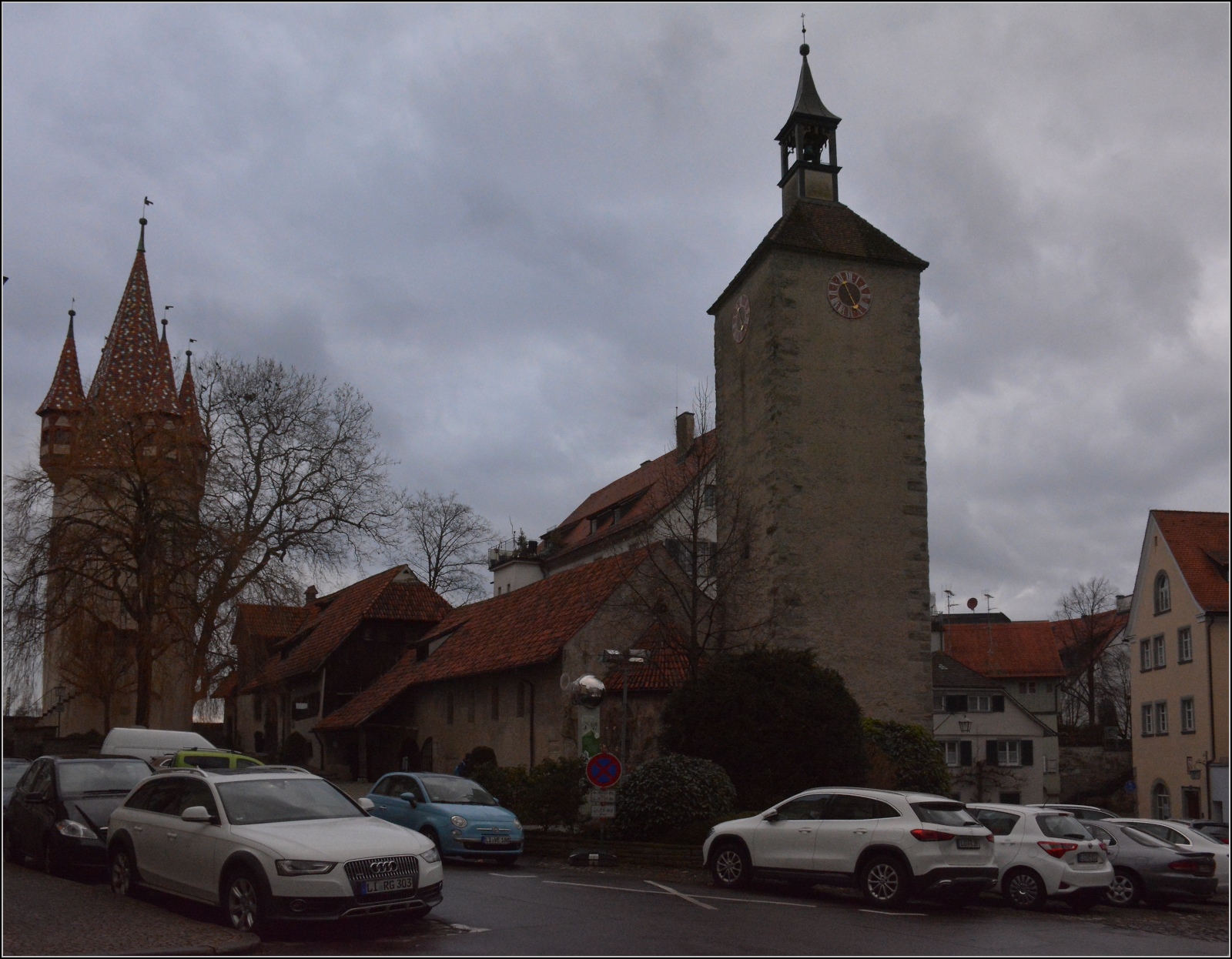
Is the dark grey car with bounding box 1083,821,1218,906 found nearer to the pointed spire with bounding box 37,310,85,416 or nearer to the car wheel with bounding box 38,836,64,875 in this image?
the car wheel with bounding box 38,836,64,875

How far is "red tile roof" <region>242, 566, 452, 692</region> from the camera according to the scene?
152 feet

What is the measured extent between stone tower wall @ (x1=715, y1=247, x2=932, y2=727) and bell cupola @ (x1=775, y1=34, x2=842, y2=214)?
317 centimetres

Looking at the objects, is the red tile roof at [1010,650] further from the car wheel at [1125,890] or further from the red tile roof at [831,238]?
the car wheel at [1125,890]

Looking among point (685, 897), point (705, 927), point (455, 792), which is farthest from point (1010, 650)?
point (705, 927)

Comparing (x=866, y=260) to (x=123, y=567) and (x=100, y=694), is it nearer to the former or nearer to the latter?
(x=123, y=567)

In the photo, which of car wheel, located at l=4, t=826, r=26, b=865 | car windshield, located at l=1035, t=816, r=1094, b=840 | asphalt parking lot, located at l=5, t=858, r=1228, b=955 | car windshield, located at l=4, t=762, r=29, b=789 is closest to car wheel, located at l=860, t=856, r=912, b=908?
asphalt parking lot, located at l=5, t=858, r=1228, b=955

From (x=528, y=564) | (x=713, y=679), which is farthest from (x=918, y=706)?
(x=528, y=564)

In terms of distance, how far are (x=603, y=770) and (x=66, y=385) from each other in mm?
54710

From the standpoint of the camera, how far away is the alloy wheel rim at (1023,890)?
16797mm

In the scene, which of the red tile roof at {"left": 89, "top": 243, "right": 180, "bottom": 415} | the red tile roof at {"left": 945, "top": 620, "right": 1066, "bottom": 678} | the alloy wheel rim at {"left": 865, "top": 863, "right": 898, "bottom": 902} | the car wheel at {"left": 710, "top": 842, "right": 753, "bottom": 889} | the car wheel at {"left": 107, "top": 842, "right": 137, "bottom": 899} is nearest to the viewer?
the car wheel at {"left": 107, "top": 842, "right": 137, "bottom": 899}

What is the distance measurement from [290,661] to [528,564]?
959 inches

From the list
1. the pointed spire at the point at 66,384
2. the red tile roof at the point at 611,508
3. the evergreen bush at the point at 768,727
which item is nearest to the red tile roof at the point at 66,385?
the pointed spire at the point at 66,384

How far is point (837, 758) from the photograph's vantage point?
2498 cm

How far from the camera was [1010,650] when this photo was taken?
7325 cm
